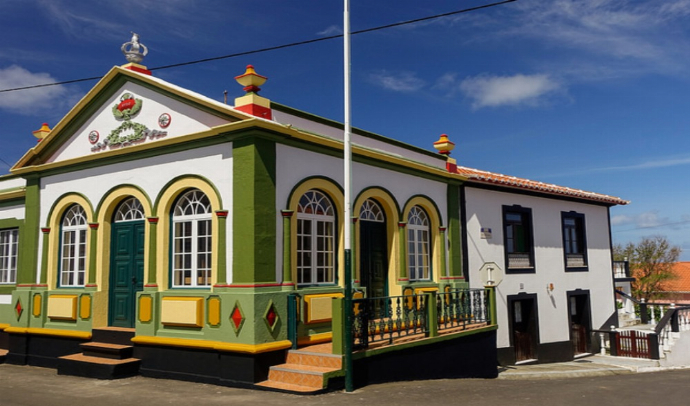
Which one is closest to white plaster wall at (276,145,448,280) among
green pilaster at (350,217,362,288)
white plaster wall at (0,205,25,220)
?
green pilaster at (350,217,362,288)

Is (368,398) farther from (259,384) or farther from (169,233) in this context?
(169,233)

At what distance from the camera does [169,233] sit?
422 inches

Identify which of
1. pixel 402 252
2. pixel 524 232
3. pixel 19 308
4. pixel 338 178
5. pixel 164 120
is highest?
pixel 164 120

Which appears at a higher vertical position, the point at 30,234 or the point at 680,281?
the point at 30,234

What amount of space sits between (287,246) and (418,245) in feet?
14.8

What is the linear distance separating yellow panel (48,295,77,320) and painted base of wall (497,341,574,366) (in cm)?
1028

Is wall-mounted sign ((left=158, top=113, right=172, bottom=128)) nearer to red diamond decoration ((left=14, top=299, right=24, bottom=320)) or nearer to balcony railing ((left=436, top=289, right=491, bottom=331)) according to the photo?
red diamond decoration ((left=14, top=299, right=24, bottom=320))

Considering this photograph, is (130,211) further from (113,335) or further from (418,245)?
(418,245)

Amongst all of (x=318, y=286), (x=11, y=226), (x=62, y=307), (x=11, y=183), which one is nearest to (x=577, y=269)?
(x=318, y=286)

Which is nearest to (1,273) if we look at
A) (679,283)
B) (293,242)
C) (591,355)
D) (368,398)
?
(293,242)

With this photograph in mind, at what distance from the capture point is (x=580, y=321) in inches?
746

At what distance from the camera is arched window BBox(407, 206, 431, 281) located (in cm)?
1351

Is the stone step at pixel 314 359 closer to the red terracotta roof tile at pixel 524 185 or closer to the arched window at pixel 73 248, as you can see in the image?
the arched window at pixel 73 248

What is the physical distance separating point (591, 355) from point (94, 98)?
15911 mm
